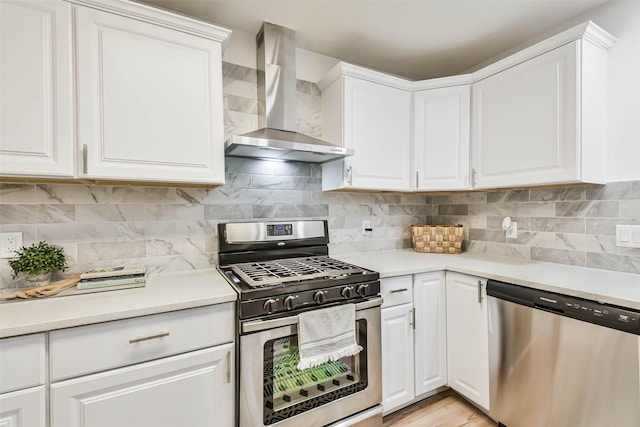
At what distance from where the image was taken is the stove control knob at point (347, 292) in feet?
4.96

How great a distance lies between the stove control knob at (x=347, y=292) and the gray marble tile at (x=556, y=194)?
4.92 ft

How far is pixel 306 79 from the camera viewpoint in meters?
2.18

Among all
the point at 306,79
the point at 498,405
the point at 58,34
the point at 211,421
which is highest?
the point at 306,79

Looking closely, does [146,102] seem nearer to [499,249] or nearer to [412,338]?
[412,338]

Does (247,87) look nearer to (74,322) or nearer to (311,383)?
(74,322)

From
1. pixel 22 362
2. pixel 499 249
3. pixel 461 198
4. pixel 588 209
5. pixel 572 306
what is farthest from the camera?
pixel 461 198

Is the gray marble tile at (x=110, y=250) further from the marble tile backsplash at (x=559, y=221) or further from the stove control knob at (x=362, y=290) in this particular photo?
the marble tile backsplash at (x=559, y=221)

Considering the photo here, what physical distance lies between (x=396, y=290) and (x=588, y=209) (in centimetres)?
126

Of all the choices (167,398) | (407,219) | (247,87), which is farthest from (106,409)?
(407,219)

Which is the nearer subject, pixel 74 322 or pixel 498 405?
pixel 74 322

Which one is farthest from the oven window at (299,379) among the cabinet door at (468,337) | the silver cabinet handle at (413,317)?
the cabinet door at (468,337)

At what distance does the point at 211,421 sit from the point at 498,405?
5.03 ft

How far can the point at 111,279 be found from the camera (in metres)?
1.37

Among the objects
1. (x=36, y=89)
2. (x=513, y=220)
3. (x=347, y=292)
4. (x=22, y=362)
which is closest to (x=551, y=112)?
(x=513, y=220)
